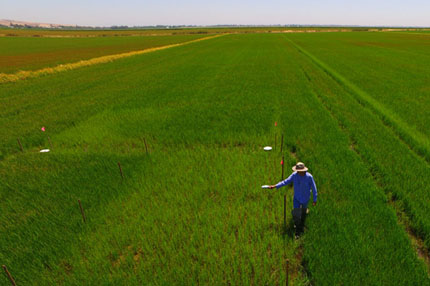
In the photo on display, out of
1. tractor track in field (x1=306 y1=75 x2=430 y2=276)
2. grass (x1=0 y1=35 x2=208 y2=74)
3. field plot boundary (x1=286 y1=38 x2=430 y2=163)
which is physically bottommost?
tractor track in field (x1=306 y1=75 x2=430 y2=276)

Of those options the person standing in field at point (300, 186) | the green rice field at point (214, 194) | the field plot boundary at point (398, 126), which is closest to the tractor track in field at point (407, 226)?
the green rice field at point (214, 194)

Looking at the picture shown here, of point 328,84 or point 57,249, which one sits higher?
point 328,84

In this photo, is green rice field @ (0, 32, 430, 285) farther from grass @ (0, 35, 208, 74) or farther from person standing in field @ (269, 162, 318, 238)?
grass @ (0, 35, 208, 74)

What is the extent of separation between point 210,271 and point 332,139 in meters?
6.10

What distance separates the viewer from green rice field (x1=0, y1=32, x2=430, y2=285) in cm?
341

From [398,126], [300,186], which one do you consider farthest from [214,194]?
[398,126]

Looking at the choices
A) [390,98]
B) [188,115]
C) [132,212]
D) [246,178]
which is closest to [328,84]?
[390,98]

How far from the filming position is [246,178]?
18.4 ft

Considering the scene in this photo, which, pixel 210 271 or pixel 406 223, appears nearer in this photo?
pixel 210 271

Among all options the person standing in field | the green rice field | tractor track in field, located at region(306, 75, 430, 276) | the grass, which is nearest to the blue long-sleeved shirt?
the person standing in field

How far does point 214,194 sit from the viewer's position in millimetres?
5098

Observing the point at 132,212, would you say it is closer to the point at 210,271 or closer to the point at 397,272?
the point at 210,271

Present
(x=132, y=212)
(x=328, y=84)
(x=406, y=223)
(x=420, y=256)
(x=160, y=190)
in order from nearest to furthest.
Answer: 1. (x=420, y=256)
2. (x=406, y=223)
3. (x=132, y=212)
4. (x=160, y=190)
5. (x=328, y=84)

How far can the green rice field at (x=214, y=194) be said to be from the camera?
3.41 metres
